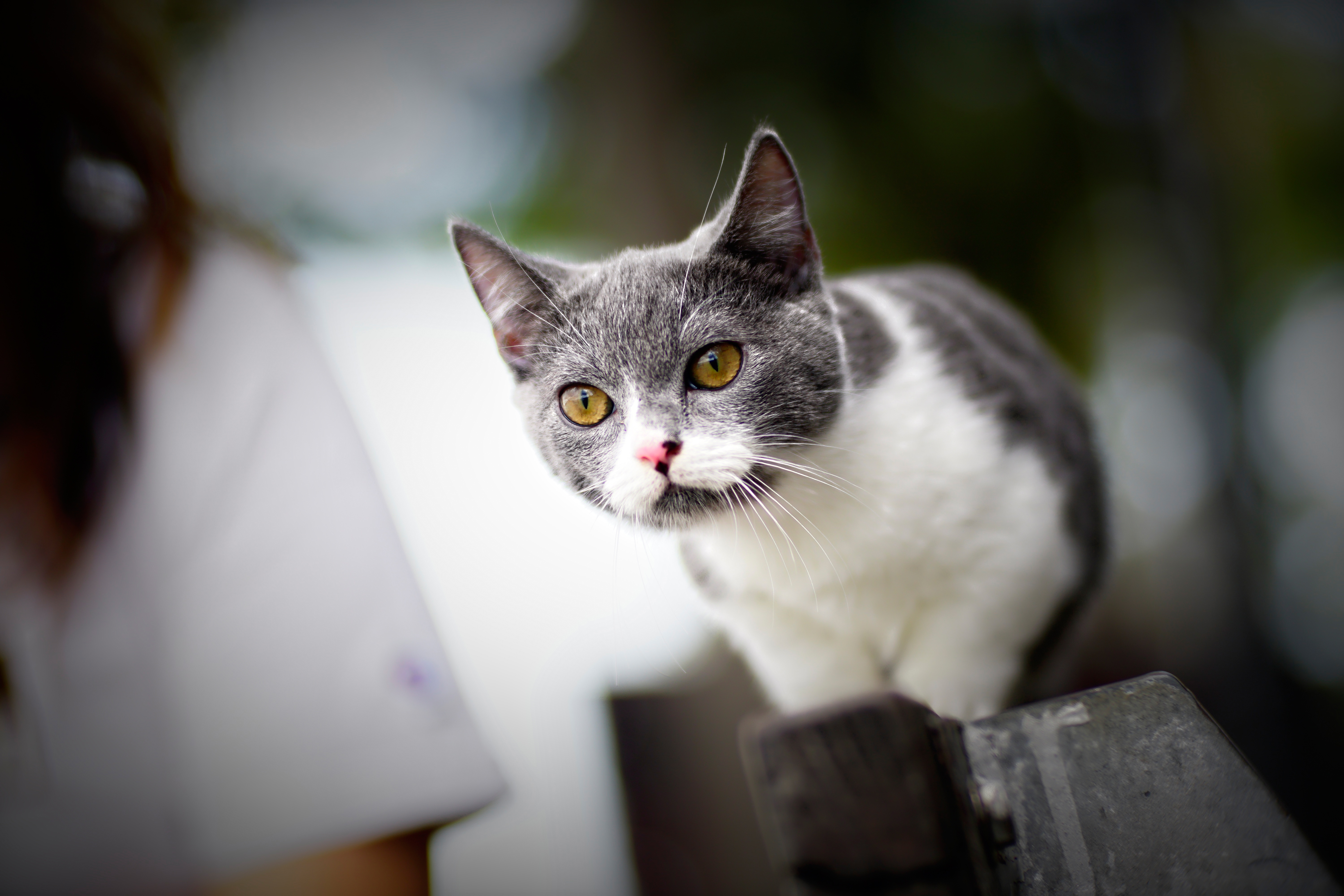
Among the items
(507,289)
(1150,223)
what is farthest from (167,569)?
(1150,223)

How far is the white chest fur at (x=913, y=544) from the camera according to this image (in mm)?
1183

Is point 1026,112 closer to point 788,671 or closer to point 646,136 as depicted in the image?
point 646,136

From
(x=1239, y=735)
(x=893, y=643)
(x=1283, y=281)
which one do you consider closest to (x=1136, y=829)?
(x=893, y=643)

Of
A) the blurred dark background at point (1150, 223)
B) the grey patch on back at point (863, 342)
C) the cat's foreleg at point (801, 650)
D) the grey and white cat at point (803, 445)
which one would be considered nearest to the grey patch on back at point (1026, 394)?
the grey and white cat at point (803, 445)

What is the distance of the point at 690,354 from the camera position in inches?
41.8

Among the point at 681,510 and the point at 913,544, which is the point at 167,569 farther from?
the point at 913,544

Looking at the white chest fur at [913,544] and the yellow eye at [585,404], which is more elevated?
the yellow eye at [585,404]

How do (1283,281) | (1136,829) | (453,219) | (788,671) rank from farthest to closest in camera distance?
(1283,281) < (788,671) < (453,219) < (1136,829)

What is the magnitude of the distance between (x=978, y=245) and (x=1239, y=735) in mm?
2674

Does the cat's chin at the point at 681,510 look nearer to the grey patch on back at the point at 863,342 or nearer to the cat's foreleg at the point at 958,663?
the grey patch on back at the point at 863,342

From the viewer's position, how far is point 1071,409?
5.19ft

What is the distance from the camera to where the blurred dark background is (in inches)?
130

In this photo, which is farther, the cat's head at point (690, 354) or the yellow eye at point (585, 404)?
the yellow eye at point (585, 404)

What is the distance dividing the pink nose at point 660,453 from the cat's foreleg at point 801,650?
40 centimetres
